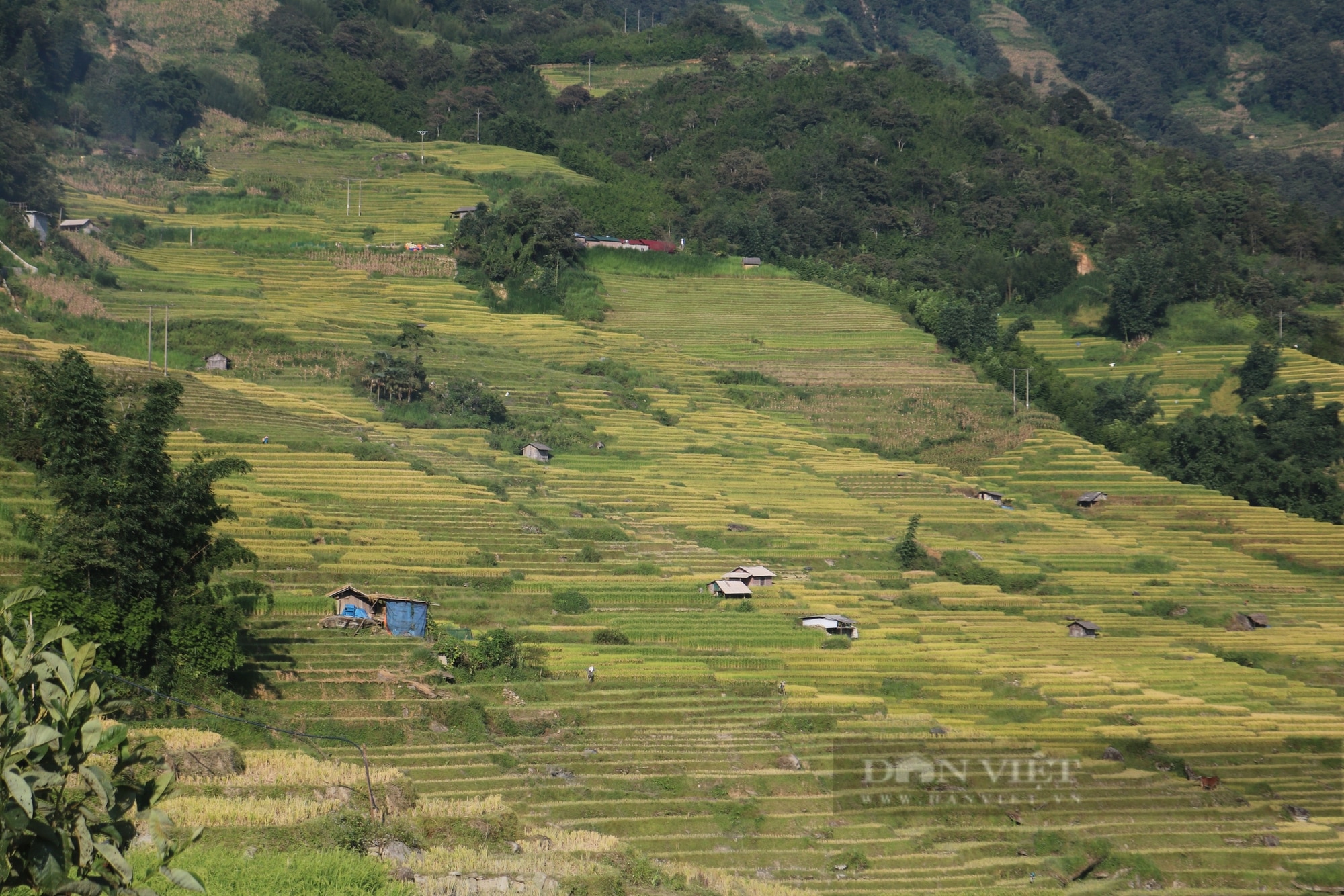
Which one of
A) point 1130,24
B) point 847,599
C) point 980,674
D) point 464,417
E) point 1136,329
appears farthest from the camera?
point 1130,24

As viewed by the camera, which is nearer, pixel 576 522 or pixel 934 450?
pixel 576 522

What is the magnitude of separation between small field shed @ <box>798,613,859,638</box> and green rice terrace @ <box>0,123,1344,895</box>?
84 cm

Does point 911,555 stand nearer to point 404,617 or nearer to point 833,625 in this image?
point 833,625

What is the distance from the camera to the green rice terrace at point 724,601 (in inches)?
972

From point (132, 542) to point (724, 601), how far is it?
17012 mm

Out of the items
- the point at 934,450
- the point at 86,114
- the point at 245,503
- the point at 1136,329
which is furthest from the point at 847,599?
the point at 86,114

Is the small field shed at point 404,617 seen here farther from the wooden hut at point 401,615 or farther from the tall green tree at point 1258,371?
the tall green tree at point 1258,371

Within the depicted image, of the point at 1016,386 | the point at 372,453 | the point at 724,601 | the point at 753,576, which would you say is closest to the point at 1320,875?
the point at 724,601

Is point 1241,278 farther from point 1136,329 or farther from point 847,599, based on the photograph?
point 847,599

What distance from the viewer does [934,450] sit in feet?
191

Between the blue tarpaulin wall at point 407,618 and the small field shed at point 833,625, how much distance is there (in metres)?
10.4

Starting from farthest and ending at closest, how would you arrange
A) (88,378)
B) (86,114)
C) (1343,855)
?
(86,114)
(1343,855)
(88,378)

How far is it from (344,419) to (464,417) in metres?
5.51

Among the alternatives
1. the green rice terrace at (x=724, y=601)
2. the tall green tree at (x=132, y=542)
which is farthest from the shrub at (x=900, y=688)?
the tall green tree at (x=132, y=542)
